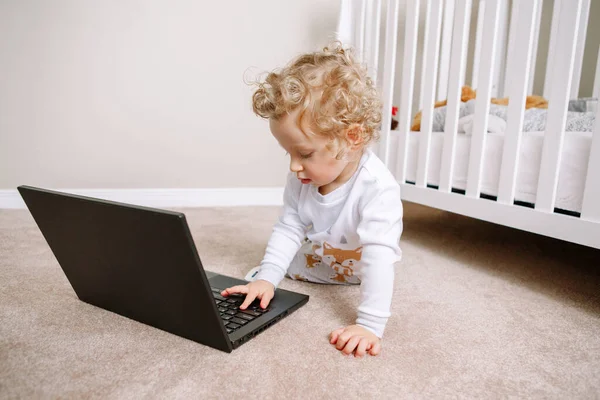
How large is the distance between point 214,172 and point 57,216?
1292 millimetres

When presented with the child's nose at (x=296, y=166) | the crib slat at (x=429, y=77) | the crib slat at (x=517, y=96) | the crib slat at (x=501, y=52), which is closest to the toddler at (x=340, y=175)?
the child's nose at (x=296, y=166)

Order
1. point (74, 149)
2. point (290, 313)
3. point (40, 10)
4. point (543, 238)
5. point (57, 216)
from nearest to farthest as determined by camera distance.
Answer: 1. point (57, 216)
2. point (290, 313)
3. point (543, 238)
4. point (40, 10)
5. point (74, 149)

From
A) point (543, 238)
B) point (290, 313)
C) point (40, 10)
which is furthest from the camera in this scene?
point (40, 10)

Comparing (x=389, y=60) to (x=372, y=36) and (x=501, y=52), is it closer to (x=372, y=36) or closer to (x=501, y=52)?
(x=372, y=36)

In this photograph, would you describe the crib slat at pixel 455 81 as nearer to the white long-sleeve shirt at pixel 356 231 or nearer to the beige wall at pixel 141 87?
the white long-sleeve shirt at pixel 356 231

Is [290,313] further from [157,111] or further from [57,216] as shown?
[157,111]

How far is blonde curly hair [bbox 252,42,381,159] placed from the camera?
26.2 inches

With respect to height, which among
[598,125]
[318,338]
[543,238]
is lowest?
[543,238]

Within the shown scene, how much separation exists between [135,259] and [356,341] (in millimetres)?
337

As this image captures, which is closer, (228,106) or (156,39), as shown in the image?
(156,39)

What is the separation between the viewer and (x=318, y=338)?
65cm

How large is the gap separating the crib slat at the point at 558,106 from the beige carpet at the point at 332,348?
226 mm

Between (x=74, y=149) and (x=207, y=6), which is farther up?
(x=207, y=6)

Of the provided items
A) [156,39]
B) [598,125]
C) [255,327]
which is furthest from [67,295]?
[156,39]
